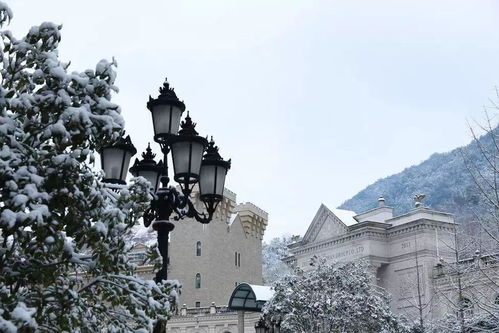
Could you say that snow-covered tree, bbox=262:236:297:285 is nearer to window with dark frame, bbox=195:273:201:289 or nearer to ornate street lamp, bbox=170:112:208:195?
window with dark frame, bbox=195:273:201:289

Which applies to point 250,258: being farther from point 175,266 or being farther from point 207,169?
point 207,169

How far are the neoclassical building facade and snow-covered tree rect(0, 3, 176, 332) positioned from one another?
30.1m

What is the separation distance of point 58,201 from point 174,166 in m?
2.91

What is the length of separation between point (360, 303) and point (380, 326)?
1.11 metres

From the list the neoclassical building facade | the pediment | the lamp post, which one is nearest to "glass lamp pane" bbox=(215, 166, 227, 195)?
the lamp post

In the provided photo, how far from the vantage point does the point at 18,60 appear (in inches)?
187

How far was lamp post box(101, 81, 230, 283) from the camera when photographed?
23.5 ft

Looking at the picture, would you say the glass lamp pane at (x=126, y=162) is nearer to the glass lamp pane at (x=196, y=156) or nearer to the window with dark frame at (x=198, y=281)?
the glass lamp pane at (x=196, y=156)

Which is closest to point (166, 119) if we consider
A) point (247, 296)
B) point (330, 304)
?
point (330, 304)

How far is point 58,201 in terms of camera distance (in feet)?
14.1

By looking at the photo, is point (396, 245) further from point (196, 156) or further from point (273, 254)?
point (273, 254)

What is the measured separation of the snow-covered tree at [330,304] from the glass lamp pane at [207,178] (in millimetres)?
16622

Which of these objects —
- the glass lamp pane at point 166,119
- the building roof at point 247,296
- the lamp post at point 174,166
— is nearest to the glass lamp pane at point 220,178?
the lamp post at point 174,166

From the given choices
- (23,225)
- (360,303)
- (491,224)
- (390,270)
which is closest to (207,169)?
(23,225)
